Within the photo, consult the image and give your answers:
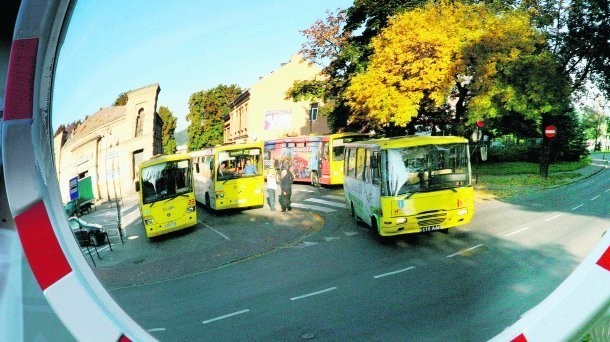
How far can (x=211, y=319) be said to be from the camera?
1155mm

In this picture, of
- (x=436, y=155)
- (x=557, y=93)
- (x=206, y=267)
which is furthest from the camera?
(x=206, y=267)

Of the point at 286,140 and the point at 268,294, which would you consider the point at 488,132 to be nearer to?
the point at 286,140

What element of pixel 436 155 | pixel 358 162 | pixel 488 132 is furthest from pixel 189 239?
pixel 488 132

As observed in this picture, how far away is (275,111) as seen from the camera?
1.21 m

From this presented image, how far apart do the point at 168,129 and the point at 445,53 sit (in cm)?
80

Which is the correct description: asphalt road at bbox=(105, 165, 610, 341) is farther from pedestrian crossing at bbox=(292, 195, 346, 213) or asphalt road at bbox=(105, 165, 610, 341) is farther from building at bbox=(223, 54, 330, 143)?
building at bbox=(223, 54, 330, 143)

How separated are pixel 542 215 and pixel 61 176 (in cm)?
138

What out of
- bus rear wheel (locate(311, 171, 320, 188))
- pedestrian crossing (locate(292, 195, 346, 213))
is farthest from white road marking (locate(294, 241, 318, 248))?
bus rear wheel (locate(311, 171, 320, 188))

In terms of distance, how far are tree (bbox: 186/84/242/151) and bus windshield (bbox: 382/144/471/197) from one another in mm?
483

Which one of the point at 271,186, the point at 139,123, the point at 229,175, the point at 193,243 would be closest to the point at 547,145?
the point at 271,186

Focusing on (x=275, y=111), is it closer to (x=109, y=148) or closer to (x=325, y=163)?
(x=325, y=163)

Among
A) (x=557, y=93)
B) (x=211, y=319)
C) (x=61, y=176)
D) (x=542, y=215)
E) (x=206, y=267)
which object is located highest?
(x=557, y=93)

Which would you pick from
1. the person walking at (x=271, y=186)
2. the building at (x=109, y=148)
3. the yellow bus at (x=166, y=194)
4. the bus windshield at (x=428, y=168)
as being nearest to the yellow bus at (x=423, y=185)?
the bus windshield at (x=428, y=168)

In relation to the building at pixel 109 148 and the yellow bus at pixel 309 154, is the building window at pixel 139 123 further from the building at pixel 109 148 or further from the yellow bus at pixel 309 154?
the yellow bus at pixel 309 154
